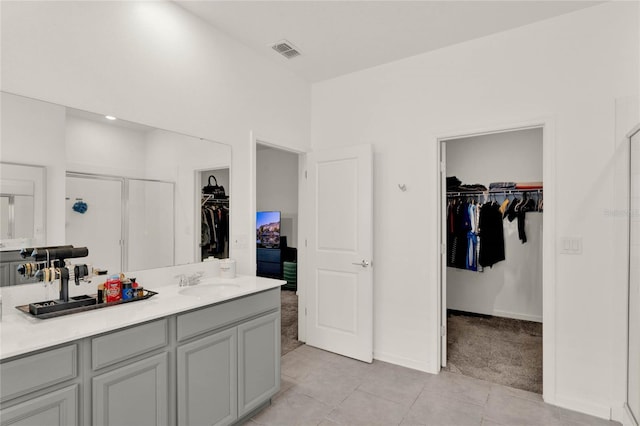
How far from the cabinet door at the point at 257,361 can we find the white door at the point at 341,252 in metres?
1.06

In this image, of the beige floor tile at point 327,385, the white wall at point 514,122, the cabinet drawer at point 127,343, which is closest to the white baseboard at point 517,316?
the white wall at point 514,122

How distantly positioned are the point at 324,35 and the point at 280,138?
1.02 meters

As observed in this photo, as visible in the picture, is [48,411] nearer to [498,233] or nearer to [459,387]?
[459,387]

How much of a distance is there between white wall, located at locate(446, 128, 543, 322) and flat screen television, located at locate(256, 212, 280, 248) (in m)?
3.19

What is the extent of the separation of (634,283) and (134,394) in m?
2.97

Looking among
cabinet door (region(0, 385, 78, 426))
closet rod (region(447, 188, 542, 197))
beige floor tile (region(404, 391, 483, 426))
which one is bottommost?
beige floor tile (region(404, 391, 483, 426))

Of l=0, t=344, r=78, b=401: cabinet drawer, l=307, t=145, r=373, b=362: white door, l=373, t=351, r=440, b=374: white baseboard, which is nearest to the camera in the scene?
l=0, t=344, r=78, b=401: cabinet drawer

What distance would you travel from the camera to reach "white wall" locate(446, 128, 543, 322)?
4250mm

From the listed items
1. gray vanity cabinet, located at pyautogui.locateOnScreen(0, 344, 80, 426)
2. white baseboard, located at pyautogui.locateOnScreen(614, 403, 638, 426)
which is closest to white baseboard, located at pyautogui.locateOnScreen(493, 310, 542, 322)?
white baseboard, located at pyautogui.locateOnScreen(614, 403, 638, 426)

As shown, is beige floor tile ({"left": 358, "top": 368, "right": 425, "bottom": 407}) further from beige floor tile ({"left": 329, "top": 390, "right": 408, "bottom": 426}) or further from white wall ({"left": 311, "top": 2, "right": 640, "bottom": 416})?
white wall ({"left": 311, "top": 2, "right": 640, "bottom": 416})

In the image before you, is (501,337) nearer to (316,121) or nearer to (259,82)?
(316,121)

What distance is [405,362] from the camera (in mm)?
3154

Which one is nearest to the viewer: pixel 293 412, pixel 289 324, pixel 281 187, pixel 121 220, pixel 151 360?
pixel 151 360

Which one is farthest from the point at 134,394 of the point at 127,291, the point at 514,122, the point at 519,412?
the point at 514,122
